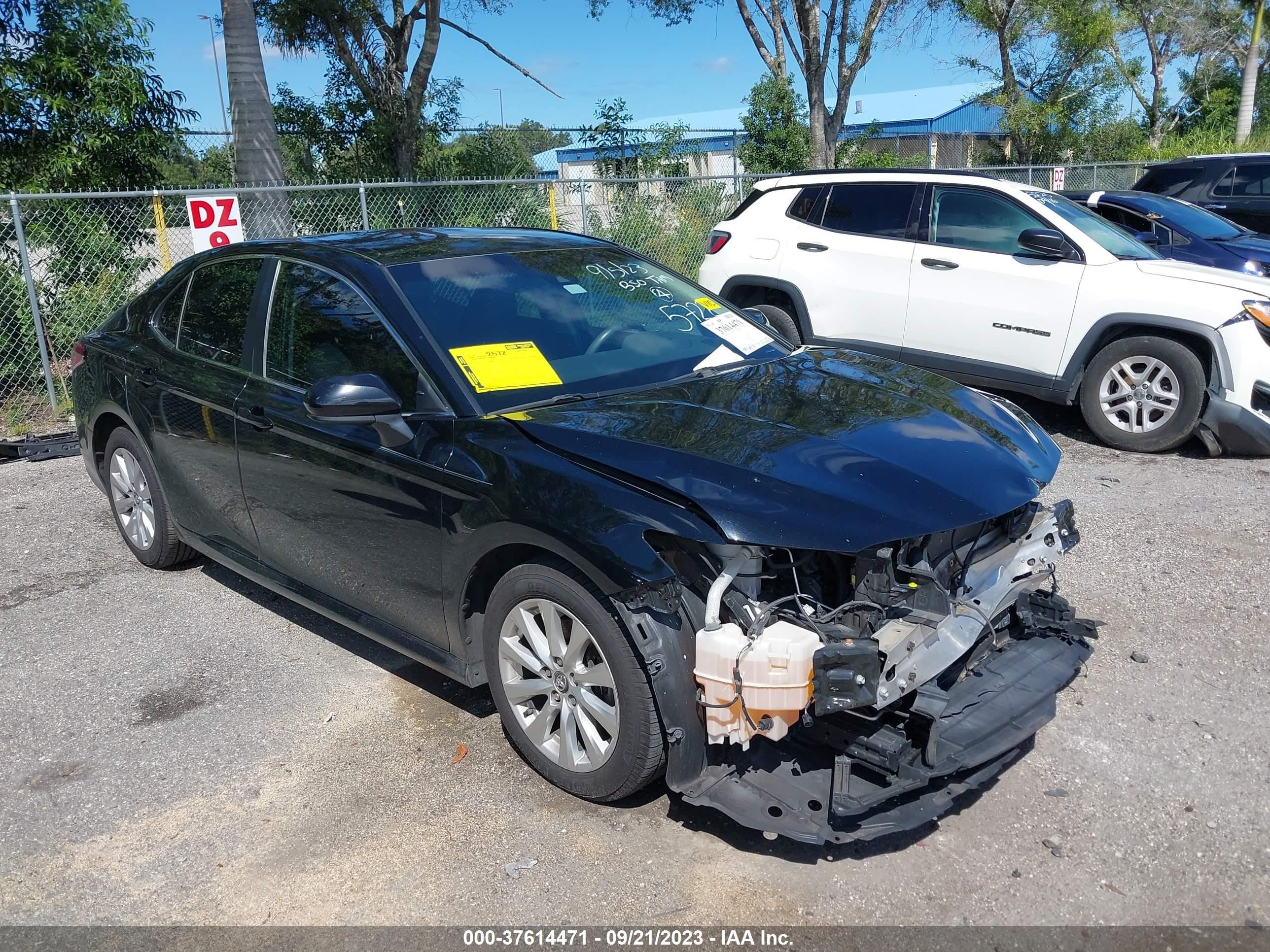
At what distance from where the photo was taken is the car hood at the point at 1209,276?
22.8 ft

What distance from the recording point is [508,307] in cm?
402

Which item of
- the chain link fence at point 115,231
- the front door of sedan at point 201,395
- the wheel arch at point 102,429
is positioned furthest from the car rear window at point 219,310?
the chain link fence at point 115,231

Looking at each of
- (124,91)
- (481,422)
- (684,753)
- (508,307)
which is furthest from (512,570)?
(124,91)

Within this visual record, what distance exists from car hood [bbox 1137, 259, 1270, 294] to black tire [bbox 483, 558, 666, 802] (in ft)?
18.9

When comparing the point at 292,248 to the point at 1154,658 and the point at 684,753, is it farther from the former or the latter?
the point at 1154,658

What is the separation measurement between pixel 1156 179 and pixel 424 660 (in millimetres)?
13747

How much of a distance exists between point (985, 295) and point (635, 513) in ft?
18.3

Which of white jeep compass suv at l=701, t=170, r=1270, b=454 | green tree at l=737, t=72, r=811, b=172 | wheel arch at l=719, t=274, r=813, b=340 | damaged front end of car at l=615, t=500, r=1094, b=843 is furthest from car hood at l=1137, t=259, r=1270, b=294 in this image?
green tree at l=737, t=72, r=811, b=172

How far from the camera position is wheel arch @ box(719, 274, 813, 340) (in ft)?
28.4

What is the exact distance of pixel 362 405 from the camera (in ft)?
11.5

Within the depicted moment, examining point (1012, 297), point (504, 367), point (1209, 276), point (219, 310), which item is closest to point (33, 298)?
point (219, 310)

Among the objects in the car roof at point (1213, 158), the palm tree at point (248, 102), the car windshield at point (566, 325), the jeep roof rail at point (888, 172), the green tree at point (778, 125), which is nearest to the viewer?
the car windshield at point (566, 325)

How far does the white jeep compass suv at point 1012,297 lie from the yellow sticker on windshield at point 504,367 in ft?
16.1

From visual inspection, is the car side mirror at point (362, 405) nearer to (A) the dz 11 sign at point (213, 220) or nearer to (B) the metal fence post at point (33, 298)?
(A) the dz 11 sign at point (213, 220)
